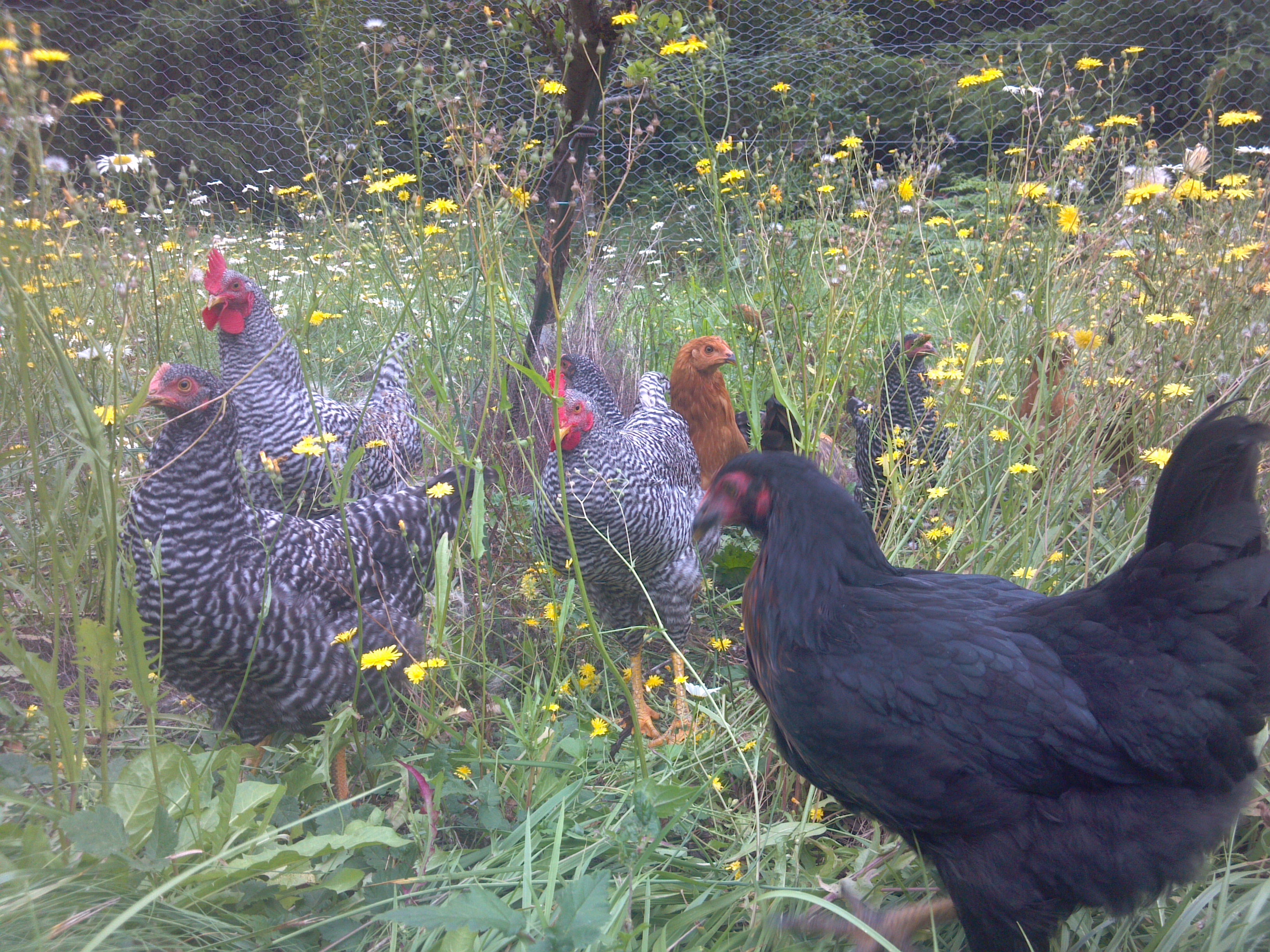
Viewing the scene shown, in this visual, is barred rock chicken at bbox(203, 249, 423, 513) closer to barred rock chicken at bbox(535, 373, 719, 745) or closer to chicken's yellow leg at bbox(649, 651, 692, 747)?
barred rock chicken at bbox(535, 373, 719, 745)

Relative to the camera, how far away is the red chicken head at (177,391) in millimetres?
2459

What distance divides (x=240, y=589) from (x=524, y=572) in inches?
39.0

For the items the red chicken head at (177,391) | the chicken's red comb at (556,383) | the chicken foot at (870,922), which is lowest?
the chicken foot at (870,922)

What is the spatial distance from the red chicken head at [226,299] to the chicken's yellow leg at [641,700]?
2.21 meters

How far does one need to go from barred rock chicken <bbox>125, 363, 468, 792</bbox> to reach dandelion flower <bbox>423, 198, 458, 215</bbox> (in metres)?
0.67

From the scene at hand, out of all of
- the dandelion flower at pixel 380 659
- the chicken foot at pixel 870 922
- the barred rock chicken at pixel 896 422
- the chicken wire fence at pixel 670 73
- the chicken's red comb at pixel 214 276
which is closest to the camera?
the chicken foot at pixel 870 922

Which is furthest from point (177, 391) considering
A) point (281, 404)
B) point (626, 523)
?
point (626, 523)

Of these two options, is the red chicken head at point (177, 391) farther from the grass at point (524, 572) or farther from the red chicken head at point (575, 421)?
the red chicken head at point (575, 421)

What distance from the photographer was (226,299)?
364cm

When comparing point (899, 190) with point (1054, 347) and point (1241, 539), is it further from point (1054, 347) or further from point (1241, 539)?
point (1241, 539)

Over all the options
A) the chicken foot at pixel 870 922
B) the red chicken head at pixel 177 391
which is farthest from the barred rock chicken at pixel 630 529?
the red chicken head at pixel 177 391

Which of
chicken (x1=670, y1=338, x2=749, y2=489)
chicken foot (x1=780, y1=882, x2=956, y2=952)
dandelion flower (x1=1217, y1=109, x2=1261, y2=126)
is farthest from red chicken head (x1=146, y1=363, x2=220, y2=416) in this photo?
dandelion flower (x1=1217, y1=109, x2=1261, y2=126)

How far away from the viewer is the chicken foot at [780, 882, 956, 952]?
1.73m

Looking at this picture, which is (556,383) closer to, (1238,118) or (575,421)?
(575,421)
